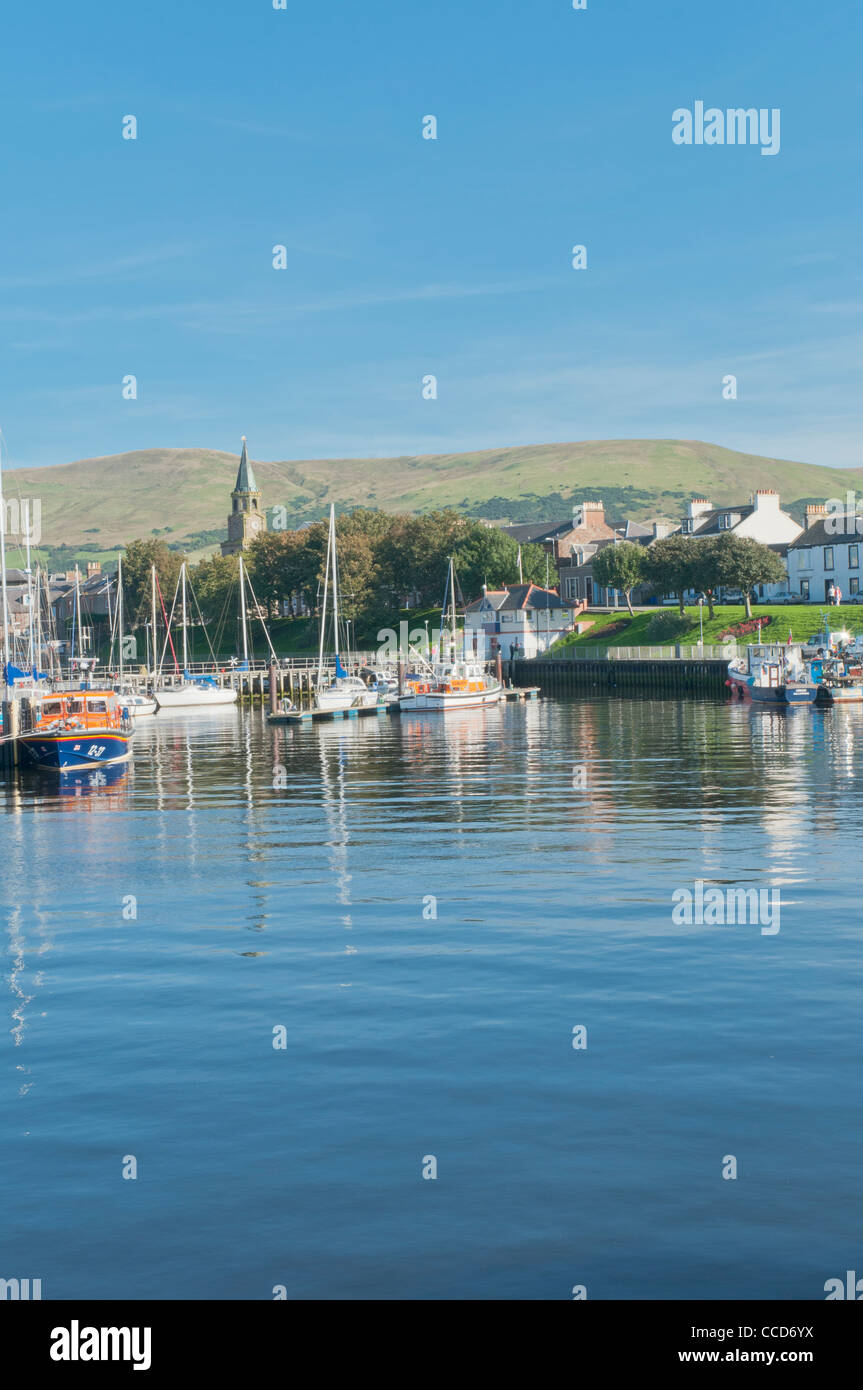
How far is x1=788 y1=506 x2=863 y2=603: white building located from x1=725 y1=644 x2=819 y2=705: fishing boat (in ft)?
151

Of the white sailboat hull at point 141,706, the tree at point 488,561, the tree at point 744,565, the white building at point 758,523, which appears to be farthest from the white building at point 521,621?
the white sailboat hull at point 141,706

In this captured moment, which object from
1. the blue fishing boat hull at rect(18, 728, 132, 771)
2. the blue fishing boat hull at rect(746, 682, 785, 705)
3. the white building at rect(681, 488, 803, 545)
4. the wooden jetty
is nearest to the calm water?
the blue fishing boat hull at rect(18, 728, 132, 771)

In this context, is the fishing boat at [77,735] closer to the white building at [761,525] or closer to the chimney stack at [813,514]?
the white building at [761,525]

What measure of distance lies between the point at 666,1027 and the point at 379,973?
5460 mm

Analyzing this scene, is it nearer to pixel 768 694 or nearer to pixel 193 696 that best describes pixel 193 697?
pixel 193 696

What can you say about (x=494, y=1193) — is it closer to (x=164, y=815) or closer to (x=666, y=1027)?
(x=666, y=1027)

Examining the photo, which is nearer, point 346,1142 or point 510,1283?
point 510,1283

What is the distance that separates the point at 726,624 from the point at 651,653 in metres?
13.4

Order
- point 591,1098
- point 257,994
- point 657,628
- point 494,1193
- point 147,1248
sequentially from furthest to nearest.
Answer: point 657,628 < point 257,994 < point 591,1098 < point 494,1193 < point 147,1248

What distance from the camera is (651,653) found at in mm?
135000

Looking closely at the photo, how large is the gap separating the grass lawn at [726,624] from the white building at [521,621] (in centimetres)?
374

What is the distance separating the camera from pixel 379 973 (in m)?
22.3
